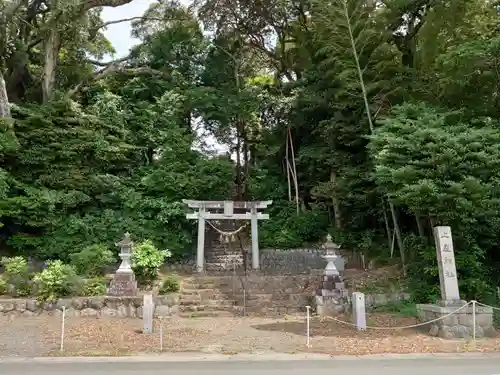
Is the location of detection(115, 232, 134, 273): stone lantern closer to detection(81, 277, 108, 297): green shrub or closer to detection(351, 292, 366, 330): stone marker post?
detection(81, 277, 108, 297): green shrub

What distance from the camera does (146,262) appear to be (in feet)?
39.5

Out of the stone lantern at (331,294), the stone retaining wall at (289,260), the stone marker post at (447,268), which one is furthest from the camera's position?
the stone retaining wall at (289,260)

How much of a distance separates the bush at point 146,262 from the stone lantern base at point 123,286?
1.03 meters

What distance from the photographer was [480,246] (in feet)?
34.7

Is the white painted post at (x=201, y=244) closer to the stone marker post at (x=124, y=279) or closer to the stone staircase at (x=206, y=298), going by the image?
the stone staircase at (x=206, y=298)

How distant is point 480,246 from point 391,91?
5.12 m

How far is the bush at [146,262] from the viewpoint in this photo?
39.5 feet

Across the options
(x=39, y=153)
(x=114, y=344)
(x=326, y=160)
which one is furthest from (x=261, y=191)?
(x=114, y=344)

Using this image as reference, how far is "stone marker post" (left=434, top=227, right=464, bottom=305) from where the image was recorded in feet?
28.4

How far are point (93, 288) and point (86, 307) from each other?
1.84 ft

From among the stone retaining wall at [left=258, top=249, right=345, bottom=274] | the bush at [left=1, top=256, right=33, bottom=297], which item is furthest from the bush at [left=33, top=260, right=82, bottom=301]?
the stone retaining wall at [left=258, top=249, right=345, bottom=274]

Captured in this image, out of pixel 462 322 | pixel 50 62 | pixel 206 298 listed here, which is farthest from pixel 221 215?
pixel 50 62

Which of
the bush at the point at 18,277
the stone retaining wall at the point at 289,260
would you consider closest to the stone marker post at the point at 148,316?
the bush at the point at 18,277

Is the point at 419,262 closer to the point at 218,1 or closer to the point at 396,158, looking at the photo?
the point at 396,158
